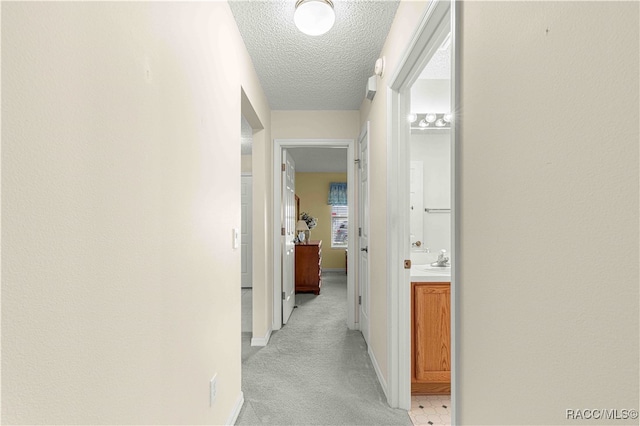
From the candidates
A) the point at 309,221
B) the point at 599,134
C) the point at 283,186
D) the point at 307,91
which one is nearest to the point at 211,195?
the point at 599,134

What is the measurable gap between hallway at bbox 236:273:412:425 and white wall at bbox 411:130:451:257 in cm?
119

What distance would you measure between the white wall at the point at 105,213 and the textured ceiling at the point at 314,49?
2.05ft

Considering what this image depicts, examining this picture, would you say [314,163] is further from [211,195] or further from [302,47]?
[211,195]

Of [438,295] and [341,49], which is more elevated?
[341,49]

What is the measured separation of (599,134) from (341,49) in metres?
2.08

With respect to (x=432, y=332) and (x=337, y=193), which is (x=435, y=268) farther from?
(x=337, y=193)

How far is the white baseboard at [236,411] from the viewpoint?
1919 millimetres

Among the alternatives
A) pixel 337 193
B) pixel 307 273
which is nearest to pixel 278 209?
pixel 307 273

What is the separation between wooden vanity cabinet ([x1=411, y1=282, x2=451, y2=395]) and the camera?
222 centimetres

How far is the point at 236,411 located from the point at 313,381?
2.11ft

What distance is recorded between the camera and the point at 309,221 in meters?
6.46

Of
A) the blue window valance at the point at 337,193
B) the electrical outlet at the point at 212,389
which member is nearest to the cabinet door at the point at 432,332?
the electrical outlet at the point at 212,389

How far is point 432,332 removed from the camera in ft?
7.32

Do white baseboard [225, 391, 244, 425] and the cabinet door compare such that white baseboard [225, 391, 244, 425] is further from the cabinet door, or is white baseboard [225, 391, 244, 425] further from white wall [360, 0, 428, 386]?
the cabinet door
